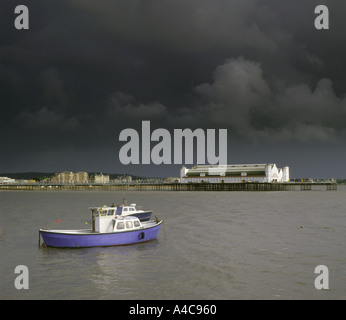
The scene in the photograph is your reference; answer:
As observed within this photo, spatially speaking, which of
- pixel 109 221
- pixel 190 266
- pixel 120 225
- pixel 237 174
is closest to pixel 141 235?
pixel 120 225

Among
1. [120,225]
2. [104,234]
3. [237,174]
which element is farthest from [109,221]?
[237,174]

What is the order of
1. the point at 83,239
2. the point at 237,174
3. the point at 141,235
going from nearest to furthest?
the point at 83,239, the point at 141,235, the point at 237,174

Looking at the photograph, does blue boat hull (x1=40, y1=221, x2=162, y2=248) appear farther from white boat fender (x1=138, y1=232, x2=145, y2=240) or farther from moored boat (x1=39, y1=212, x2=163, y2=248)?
white boat fender (x1=138, y1=232, x2=145, y2=240)

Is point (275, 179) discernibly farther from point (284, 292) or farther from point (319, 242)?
point (284, 292)

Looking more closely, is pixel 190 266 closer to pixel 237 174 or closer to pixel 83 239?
pixel 83 239

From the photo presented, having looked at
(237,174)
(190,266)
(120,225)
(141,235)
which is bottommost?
(190,266)

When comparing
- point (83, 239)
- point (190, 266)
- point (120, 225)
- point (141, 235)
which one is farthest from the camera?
point (141, 235)

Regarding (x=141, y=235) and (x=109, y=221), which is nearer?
(x=109, y=221)

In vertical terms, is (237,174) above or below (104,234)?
above

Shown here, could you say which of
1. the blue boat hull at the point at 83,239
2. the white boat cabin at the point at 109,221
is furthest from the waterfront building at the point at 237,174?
the blue boat hull at the point at 83,239

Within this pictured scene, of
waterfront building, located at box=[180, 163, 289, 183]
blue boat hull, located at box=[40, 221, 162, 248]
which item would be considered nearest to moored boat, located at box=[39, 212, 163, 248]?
blue boat hull, located at box=[40, 221, 162, 248]
